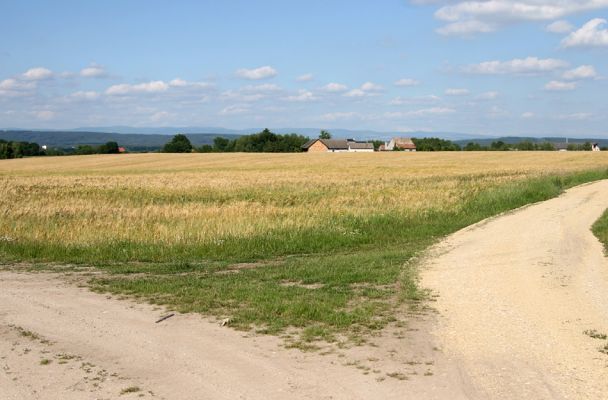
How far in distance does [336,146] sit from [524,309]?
164m

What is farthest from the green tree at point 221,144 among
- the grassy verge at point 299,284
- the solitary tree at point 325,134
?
the grassy verge at point 299,284

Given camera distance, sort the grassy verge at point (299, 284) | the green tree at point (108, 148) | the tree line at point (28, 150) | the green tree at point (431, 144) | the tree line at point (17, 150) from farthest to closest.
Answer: the green tree at point (431, 144)
the green tree at point (108, 148)
the tree line at point (28, 150)
the tree line at point (17, 150)
the grassy verge at point (299, 284)

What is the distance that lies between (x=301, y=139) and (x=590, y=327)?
16270cm

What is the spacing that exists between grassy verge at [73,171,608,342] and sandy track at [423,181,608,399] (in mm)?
885

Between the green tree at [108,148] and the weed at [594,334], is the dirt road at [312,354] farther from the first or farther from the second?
the green tree at [108,148]

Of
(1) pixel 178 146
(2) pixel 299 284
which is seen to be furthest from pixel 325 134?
(2) pixel 299 284

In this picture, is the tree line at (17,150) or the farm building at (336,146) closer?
the tree line at (17,150)

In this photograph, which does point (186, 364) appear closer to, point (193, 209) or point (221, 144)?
point (193, 209)

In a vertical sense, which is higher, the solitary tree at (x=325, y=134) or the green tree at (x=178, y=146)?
the solitary tree at (x=325, y=134)

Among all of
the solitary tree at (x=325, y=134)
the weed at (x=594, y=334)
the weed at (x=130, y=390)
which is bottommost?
the weed at (x=130, y=390)

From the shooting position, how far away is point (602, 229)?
18734mm

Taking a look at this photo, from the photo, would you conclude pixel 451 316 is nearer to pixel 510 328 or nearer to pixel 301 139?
pixel 510 328

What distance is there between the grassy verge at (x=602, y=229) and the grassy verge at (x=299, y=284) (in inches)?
172

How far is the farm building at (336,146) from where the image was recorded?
166 meters
